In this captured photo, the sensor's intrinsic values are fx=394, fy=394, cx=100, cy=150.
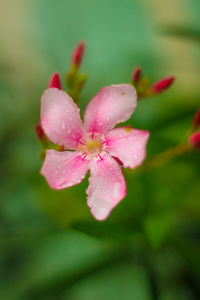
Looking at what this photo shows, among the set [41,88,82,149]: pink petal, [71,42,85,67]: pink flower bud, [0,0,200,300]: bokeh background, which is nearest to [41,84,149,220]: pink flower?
[41,88,82,149]: pink petal

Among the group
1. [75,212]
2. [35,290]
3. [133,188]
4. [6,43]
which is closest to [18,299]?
[35,290]

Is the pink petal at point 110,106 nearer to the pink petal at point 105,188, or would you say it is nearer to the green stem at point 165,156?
the pink petal at point 105,188

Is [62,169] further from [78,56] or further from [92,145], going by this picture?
[78,56]

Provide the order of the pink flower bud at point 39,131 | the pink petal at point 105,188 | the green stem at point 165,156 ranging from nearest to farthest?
the pink petal at point 105,188
the pink flower bud at point 39,131
the green stem at point 165,156

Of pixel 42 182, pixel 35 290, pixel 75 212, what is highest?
pixel 42 182

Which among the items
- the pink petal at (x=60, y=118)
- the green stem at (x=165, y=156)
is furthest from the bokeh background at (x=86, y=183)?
the pink petal at (x=60, y=118)

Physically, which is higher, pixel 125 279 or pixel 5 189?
pixel 5 189

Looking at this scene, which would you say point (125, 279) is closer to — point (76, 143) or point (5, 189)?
point (5, 189)

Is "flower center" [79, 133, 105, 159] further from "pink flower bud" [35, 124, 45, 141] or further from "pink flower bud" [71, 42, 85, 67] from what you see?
"pink flower bud" [71, 42, 85, 67]

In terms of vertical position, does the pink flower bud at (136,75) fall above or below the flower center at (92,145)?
above
